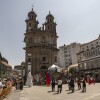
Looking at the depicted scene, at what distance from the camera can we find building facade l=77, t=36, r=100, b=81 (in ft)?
213

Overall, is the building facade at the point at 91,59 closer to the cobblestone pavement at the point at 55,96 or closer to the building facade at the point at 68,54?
the cobblestone pavement at the point at 55,96

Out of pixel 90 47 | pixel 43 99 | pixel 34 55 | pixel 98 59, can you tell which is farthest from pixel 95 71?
pixel 43 99

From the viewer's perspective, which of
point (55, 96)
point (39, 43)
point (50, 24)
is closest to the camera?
point (55, 96)

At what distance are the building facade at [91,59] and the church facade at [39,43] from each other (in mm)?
9588

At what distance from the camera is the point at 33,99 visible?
1773 cm

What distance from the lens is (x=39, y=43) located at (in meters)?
67.6

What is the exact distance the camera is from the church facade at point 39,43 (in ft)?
216

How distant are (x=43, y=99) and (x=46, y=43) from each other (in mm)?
50853

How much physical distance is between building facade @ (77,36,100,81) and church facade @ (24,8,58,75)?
31.5 feet

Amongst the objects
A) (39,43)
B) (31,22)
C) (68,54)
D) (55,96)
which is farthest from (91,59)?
(68,54)

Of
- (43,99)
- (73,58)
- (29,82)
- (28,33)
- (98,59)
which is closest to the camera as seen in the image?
(43,99)

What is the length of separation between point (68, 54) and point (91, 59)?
60.5 m

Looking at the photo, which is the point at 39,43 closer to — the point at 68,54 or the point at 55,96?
the point at 55,96

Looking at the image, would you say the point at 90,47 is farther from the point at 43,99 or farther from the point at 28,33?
the point at 43,99
